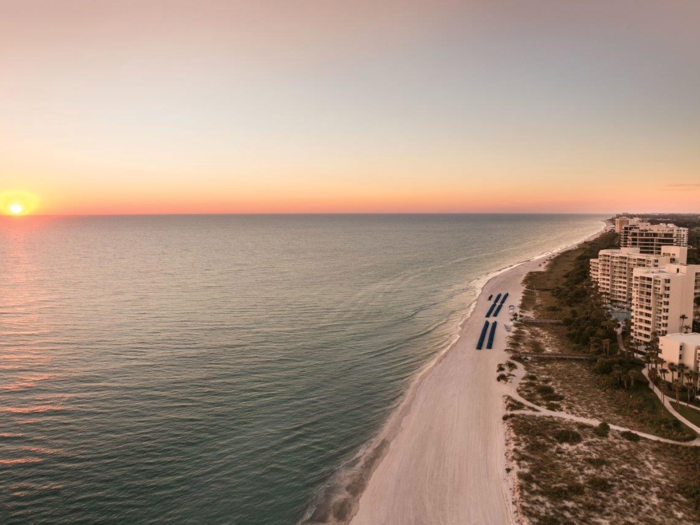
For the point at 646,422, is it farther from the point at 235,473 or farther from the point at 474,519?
the point at 235,473

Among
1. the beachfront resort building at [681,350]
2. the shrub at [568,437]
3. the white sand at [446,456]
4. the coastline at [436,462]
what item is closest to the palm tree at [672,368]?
the beachfront resort building at [681,350]

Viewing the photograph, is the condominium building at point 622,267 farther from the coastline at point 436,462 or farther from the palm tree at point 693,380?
the coastline at point 436,462

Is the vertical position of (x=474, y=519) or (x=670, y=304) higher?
(x=670, y=304)

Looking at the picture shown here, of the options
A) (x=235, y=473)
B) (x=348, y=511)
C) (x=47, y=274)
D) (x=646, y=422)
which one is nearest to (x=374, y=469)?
(x=348, y=511)

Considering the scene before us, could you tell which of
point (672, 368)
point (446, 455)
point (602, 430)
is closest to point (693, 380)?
point (672, 368)

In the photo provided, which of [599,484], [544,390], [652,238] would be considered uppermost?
[652,238]

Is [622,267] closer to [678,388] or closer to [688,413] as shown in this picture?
[678,388]
